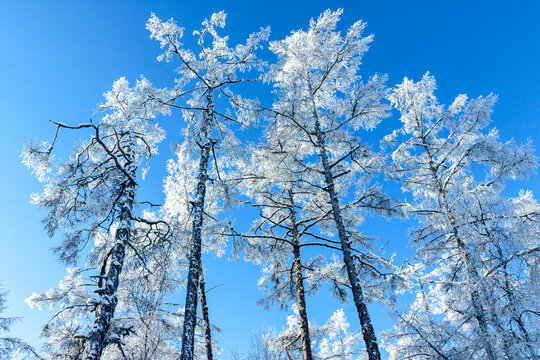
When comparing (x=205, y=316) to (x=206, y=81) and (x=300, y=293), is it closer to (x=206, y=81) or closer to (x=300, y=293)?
(x=300, y=293)

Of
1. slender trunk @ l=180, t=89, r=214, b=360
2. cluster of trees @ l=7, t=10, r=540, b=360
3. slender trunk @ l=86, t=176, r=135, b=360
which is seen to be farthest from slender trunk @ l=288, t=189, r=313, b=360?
slender trunk @ l=86, t=176, r=135, b=360

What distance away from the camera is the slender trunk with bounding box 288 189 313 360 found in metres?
9.15

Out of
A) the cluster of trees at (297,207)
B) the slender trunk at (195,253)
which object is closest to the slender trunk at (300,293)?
the cluster of trees at (297,207)

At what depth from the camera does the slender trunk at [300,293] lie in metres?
9.15

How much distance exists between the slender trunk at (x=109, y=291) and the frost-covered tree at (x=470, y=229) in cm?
683

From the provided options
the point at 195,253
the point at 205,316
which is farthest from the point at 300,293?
the point at 195,253

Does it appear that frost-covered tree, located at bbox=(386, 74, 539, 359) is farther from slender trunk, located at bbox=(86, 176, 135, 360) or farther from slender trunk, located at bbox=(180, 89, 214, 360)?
slender trunk, located at bbox=(86, 176, 135, 360)

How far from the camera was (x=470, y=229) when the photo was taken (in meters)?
6.56

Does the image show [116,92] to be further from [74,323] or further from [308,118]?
[74,323]

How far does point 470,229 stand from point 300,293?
5566mm

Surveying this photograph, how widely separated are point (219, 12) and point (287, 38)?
2.70m

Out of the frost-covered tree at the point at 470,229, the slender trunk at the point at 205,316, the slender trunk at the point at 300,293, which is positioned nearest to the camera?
the frost-covered tree at the point at 470,229

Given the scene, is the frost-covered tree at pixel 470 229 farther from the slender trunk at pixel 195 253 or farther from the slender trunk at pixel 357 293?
the slender trunk at pixel 195 253

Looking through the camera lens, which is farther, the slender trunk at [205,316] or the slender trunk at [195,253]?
the slender trunk at [205,316]
